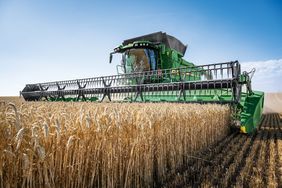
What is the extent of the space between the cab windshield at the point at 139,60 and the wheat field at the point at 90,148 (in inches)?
281

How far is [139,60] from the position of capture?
10.7 meters

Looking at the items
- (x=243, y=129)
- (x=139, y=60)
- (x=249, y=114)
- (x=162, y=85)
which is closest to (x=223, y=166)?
(x=243, y=129)

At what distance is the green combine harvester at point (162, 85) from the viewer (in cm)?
659

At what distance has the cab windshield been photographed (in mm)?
10500

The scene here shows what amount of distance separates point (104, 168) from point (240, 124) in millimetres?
5219

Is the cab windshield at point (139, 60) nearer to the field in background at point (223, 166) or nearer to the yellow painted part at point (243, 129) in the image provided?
the yellow painted part at point (243, 129)

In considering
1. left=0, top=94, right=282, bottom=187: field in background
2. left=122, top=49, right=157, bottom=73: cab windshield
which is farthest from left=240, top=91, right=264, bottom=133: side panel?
left=122, top=49, right=157, bottom=73: cab windshield

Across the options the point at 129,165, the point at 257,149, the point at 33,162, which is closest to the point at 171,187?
the point at 129,165

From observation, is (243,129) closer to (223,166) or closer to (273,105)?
(223,166)

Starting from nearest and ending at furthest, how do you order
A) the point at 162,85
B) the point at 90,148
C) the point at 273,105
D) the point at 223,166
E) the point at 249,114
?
the point at 90,148 → the point at 223,166 → the point at 249,114 → the point at 162,85 → the point at 273,105

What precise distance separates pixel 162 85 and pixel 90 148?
21.8ft

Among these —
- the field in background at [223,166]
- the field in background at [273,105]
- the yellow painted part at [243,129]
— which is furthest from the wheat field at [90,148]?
the field in background at [273,105]

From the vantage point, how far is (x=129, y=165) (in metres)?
2.25

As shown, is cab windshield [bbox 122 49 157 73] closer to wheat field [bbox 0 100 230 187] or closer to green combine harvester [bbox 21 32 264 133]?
green combine harvester [bbox 21 32 264 133]
